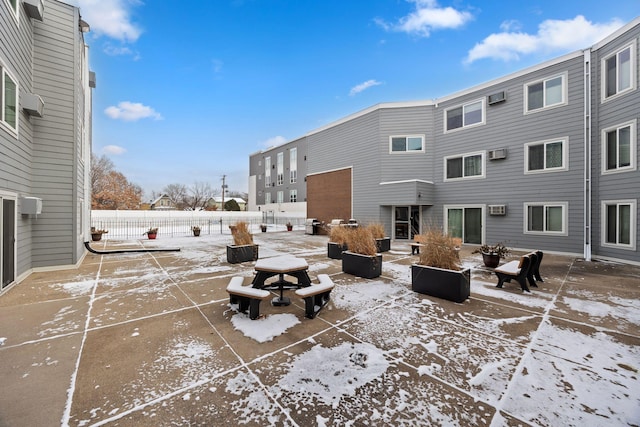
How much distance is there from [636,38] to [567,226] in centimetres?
654

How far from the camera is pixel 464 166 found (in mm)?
13547

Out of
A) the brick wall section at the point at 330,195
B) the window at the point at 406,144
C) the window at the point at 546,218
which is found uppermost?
the window at the point at 406,144

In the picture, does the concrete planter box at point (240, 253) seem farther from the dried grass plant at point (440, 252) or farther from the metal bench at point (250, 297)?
the dried grass plant at point (440, 252)

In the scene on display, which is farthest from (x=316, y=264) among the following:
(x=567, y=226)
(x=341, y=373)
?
(x=567, y=226)

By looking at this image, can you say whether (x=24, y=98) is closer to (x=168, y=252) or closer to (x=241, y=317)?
(x=168, y=252)

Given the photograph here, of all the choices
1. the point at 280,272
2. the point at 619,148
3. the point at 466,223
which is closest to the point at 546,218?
the point at 466,223

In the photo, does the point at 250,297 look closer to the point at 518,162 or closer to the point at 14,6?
the point at 14,6

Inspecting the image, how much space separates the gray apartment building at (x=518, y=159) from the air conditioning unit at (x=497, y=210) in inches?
2.5

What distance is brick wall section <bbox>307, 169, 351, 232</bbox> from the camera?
1778 centimetres

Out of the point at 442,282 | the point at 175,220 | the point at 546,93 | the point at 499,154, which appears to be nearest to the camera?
the point at 442,282

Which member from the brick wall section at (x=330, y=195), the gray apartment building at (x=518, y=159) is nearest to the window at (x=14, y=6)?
the gray apartment building at (x=518, y=159)

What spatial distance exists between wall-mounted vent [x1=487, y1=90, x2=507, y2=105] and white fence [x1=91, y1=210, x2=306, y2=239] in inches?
730

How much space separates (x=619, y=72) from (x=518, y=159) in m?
3.95

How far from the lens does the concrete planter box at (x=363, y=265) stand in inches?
257
